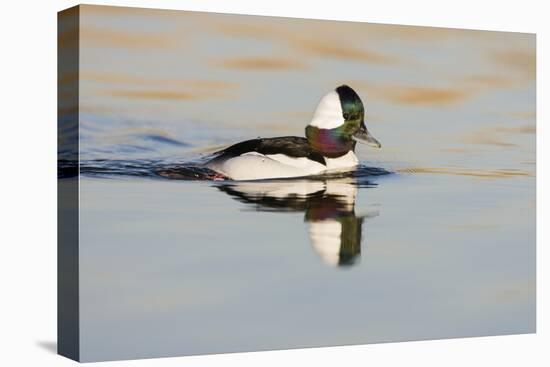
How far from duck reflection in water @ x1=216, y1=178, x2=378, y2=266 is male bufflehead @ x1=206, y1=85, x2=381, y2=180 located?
0.09 meters

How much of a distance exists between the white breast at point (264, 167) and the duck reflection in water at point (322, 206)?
6 centimetres

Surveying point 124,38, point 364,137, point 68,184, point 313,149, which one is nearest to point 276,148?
point 313,149

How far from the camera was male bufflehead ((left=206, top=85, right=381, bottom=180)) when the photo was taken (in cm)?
1006

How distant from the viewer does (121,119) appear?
31.7ft

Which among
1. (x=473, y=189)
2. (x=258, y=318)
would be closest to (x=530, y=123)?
(x=473, y=189)

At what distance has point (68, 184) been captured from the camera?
970 cm

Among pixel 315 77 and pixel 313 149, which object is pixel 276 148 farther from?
pixel 315 77

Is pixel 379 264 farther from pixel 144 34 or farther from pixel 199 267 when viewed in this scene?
pixel 144 34

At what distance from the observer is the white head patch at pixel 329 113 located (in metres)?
10.3

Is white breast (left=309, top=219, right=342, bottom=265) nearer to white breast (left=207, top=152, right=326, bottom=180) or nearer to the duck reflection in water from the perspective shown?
the duck reflection in water

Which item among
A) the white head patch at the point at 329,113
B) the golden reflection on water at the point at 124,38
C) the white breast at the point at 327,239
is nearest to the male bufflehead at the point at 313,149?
the white head patch at the point at 329,113

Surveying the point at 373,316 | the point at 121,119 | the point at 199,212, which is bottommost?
the point at 373,316

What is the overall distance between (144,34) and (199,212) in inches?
49.9

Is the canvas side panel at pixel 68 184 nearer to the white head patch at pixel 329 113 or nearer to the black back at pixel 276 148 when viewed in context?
the black back at pixel 276 148
